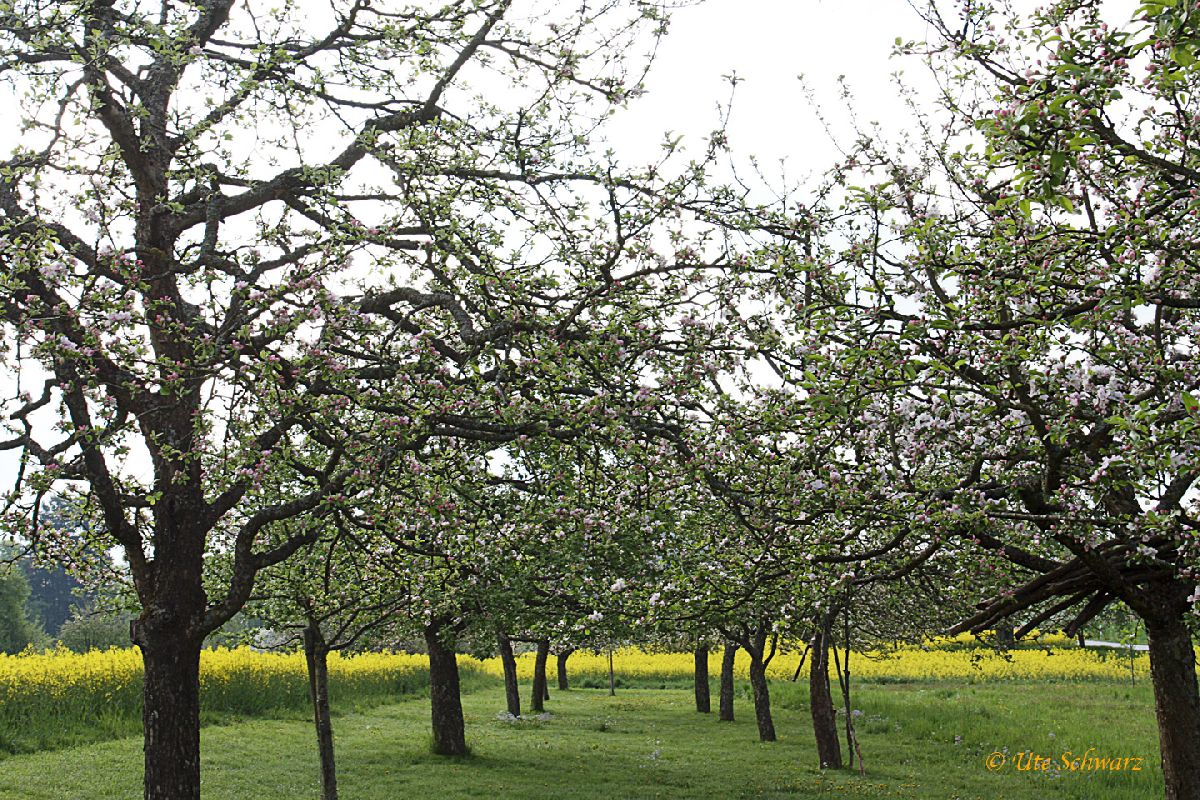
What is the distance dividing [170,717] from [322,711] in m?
6.36

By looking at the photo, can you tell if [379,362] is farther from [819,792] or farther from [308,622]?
[819,792]

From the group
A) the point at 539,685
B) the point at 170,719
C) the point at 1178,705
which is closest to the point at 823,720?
the point at 1178,705

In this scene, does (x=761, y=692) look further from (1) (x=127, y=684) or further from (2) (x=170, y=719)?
(2) (x=170, y=719)

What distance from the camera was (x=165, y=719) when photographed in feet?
34.9

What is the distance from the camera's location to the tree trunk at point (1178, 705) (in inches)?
407

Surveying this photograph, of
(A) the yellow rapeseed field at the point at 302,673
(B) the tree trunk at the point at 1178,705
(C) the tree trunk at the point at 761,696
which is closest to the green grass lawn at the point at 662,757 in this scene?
(C) the tree trunk at the point at 761,696

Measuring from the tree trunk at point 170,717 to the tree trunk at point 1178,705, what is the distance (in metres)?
→ 10.7

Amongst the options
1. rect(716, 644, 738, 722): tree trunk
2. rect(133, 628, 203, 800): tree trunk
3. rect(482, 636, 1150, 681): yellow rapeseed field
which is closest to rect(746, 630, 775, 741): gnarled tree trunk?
rect(716, 644, 738, 722): tree trunk

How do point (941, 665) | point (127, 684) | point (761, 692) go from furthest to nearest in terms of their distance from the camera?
1. point (941, 665)
2. point (761, 692)
3. point (127, 684)

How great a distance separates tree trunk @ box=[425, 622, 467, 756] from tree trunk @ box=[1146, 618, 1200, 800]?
17.3 meters

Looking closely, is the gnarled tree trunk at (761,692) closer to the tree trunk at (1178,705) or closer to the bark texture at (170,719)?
the tree trunk at (1178,705)

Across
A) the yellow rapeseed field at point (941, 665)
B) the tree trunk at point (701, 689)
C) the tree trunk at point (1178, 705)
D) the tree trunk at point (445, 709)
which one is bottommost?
the yellow rapeseed field at point (941, 665)

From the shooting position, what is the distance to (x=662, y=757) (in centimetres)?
2445

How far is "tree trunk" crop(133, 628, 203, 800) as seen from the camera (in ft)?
34.8
